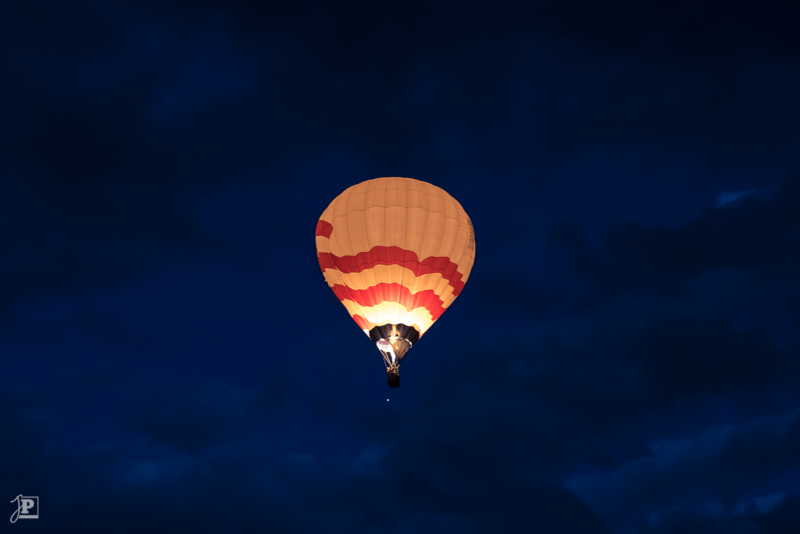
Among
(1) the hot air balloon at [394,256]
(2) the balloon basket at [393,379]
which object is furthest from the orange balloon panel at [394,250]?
(2) the balloon basket at [393,379]

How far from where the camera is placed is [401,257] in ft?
83.3

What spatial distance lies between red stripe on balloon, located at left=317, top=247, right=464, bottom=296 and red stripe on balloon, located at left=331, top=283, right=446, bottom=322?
2.62 ft

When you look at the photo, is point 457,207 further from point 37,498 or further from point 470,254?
point 37,498

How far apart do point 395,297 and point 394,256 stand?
1.59 metres

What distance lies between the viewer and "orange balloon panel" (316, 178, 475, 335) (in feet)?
83.5

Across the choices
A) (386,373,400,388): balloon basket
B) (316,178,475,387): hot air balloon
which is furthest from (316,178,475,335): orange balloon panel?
(386,373,400,388): balloon basket

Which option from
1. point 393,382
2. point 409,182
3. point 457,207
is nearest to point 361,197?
point 409,182

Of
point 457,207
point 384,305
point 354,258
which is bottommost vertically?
point 384,305

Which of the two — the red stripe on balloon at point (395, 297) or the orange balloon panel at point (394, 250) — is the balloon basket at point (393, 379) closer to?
the orange balloon panel at point (394, 250)

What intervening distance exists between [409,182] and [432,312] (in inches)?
210

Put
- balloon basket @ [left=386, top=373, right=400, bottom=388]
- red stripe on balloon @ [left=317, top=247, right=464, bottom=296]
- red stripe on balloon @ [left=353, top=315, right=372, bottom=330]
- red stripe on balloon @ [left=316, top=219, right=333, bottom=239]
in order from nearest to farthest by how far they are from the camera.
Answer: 1. balloon basket @ [left=386, top=373, right=400, bottom=388]
2. red stripe on balloon @ [left=317, top=247, right=464, bottom=296]
3. red stripe on balloon @ [left=353, top=315, right=372, bottom=330]
4. red stripe on balloon @ [left=316, top=219, right=333, bottom=239]

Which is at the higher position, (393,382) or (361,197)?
(361,197)

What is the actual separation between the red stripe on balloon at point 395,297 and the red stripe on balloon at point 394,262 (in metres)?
0.80

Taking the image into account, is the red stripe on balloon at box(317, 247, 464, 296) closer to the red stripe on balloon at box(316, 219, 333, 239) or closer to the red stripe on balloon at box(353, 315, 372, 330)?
the red stripe on balloon at box(316, 219, 333, 239)
